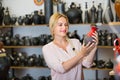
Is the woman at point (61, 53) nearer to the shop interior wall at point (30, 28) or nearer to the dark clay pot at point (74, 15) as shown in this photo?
the dark clay pot at point (74, 15)

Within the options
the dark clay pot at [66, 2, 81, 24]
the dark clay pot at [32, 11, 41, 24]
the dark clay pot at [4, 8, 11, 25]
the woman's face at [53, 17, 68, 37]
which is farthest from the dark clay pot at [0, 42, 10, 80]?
the dark clay pot at [4, 8, 11, 25]

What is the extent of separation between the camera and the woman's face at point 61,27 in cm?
214

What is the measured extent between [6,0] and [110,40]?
2299mm

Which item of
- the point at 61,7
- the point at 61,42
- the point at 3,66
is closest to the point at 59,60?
the point at 61,42

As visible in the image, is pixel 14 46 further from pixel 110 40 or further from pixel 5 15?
pixel 110 40

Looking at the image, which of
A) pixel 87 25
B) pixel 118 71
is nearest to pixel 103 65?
pixel 87 25

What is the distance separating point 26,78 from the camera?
462 cm

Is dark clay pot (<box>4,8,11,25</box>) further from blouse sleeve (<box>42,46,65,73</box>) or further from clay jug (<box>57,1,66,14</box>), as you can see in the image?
blouse sleeve (<box>42,46,65,73</box>)

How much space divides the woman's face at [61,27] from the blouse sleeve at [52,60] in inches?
6.4

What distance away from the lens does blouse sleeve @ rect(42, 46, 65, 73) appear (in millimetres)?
2072

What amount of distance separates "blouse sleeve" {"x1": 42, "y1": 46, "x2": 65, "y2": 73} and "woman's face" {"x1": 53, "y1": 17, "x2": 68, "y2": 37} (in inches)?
6.4

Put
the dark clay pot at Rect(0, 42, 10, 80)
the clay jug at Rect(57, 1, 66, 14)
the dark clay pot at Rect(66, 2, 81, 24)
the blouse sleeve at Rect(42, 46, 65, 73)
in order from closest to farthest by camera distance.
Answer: the blouse sleeve at Rect(42, 46, 65, 73) → the dark clay pot at Rect(0, 42, 10, 80) → the dark clay pot at Rect(66, 2, 81, 24) → the clay jug at Rect(57, 1, 66, 14)

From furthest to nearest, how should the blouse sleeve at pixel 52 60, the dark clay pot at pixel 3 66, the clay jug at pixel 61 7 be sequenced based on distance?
the clay jug at pixel 61 7 < the dark clay pot at pixel 3 66 < the blouse sleeve at pixel 52 60

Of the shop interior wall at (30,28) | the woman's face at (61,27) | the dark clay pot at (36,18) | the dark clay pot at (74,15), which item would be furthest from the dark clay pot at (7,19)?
the woman's face at (61,27)
